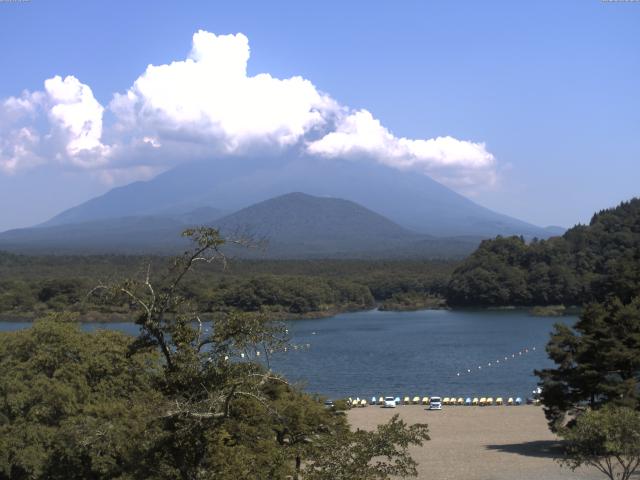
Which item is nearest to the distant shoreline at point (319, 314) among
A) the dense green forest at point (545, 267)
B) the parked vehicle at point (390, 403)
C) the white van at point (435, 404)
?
the dense green forest at point (545, 267)

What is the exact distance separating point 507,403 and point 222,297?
35.1 m

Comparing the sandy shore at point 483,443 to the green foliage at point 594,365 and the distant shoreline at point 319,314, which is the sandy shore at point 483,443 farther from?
the distant shoreline at point 319,314

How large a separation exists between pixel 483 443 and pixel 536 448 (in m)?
1.33

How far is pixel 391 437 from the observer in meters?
7.65

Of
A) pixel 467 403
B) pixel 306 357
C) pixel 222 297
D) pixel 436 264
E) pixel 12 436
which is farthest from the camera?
pixel 436 264

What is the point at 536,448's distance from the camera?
1802cm

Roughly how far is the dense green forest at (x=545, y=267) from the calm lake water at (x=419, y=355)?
5534mm

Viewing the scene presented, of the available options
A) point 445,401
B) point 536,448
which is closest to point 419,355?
point 445,401

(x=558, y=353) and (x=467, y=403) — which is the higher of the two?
(x=558, y=353)

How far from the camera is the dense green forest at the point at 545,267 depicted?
209 ft

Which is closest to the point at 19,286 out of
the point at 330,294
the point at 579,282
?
the point at 330,294

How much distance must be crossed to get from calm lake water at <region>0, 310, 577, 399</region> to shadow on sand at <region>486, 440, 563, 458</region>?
4.57m

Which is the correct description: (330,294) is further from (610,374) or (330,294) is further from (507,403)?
(610,374)

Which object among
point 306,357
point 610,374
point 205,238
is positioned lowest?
point 306,357
